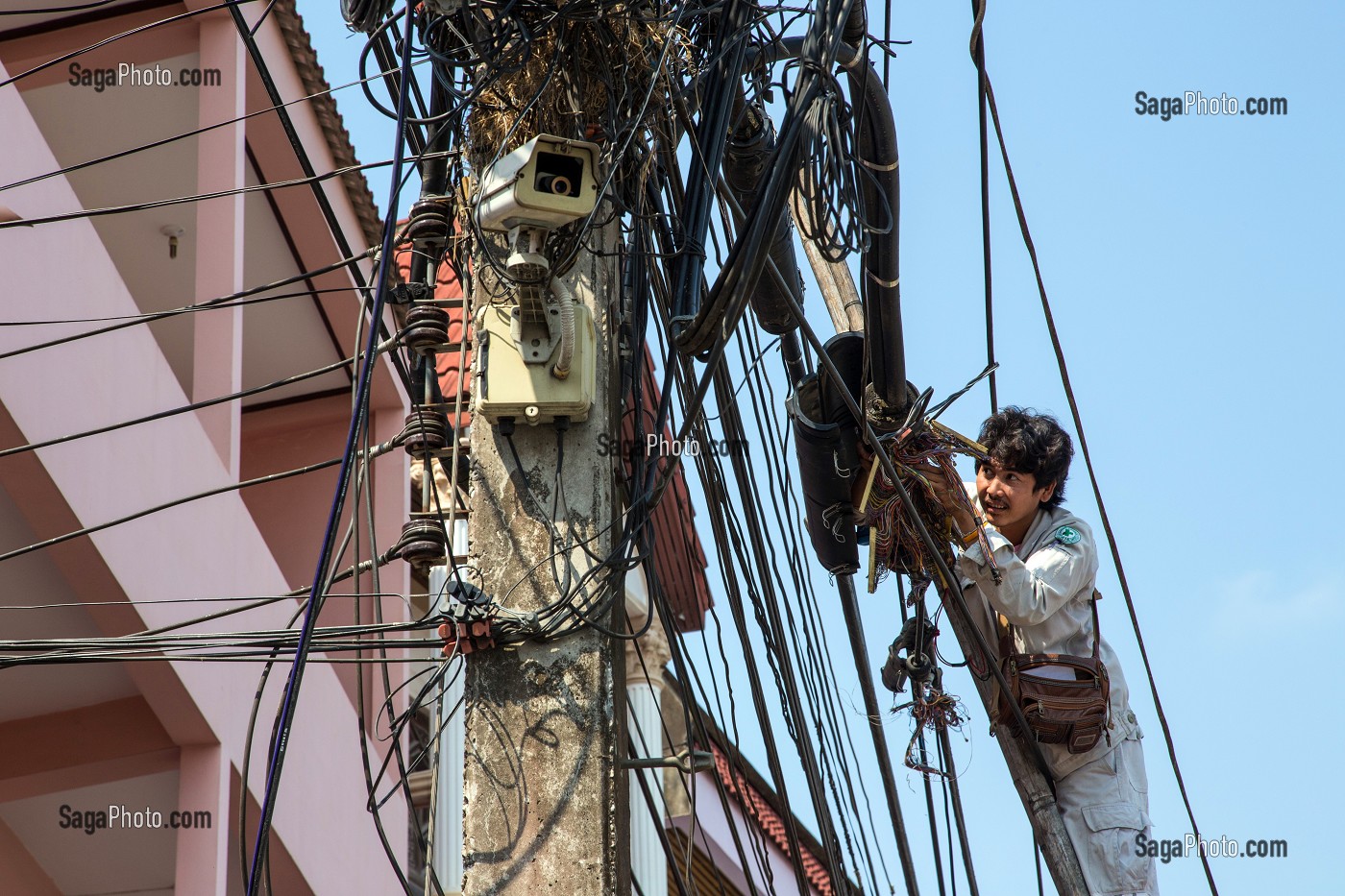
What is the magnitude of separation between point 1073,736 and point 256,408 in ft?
26.2

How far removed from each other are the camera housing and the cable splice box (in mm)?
264

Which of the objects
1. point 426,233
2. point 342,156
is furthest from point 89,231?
point 426,233

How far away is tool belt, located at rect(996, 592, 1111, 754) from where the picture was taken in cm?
516

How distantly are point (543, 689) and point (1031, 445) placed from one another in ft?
7.27

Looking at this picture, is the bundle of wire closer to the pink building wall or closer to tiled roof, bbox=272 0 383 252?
the pink building wall

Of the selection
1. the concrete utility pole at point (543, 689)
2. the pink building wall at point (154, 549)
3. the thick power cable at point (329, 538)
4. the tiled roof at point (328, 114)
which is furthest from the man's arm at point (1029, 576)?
the tiled roof at point (328, 114)

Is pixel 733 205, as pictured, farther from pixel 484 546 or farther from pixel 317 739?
pixel 317 739

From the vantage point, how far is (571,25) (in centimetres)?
451

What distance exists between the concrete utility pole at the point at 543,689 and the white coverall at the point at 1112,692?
147cm

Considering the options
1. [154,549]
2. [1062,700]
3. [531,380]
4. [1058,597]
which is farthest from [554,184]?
[154,549]

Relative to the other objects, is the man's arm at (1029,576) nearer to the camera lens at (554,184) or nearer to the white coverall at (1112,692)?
the white coverall at (1112,692)

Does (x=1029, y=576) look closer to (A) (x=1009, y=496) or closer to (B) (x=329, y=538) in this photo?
(A) (x=1009, y=496)

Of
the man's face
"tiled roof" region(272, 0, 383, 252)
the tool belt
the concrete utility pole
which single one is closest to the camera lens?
the concrete utility pole

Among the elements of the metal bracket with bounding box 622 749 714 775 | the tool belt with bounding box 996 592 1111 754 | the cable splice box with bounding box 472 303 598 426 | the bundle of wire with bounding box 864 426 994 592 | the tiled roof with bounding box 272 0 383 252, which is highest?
the tiled roof with bounding box 272 0 383 252
